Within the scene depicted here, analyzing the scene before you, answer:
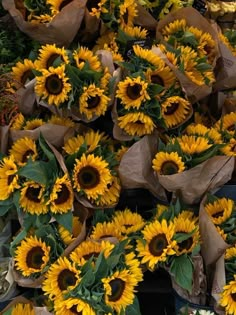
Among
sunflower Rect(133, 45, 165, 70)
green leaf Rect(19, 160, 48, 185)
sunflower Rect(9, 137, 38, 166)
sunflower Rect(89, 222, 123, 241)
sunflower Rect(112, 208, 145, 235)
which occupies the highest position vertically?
sunflower Rect(133, 45, 165, 70)

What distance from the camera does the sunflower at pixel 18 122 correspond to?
5.35ft

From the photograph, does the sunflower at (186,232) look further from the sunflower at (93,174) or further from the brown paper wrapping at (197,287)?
the sunflower at (93,174)

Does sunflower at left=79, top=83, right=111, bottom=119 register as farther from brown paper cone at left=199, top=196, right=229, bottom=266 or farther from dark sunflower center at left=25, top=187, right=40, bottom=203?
brown paper cone at left=199, top=196, right=229, bottom=266

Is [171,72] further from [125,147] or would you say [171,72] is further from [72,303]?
[72,303]

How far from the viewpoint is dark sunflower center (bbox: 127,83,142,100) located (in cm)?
153

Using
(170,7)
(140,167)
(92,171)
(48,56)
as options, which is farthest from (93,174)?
(170,7)

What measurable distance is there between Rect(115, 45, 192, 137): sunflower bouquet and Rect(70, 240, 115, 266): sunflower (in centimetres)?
32

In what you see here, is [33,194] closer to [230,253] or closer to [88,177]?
[88,177]

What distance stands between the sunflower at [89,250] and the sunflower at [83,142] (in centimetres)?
24

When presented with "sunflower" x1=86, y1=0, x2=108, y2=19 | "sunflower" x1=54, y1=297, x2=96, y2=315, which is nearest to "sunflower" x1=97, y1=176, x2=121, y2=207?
"sunflower" x1=54, y1=297, x2=96, y2=315

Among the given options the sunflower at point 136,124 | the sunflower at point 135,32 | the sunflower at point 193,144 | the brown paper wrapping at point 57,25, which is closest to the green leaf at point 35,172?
the sunflower at point 136,124

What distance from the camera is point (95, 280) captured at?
1.32 m

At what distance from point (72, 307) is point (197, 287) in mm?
329

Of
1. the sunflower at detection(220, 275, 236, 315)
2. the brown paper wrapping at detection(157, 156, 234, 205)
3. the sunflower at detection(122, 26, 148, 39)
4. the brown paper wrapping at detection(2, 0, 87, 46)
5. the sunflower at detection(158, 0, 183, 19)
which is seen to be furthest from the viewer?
the sunflower at detection(158, 0, 183, 19)
